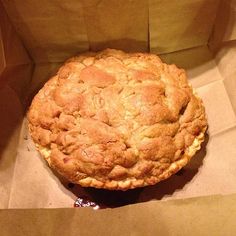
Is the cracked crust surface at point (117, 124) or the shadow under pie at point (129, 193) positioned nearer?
the cracked crust surface at point (117, 124)

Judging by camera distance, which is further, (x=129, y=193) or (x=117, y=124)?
(x=129, y=193)

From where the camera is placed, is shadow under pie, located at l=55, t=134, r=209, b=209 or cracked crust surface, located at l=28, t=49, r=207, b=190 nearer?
cracked crust surface, located at l=28, t=49, r=207, b=190

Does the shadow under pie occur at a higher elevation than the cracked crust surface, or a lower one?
lower

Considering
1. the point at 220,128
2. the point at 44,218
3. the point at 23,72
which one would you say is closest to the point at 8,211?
the point at 44,218

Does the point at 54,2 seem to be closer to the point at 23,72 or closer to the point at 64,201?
the point at 23,72

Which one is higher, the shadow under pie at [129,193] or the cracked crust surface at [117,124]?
the cracked crust surface at [117,124]
